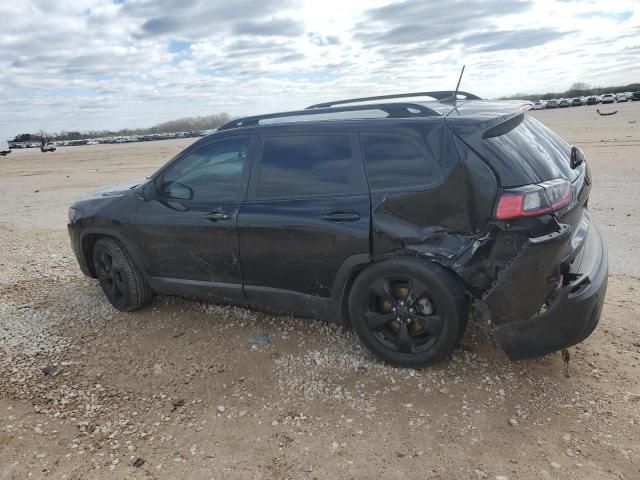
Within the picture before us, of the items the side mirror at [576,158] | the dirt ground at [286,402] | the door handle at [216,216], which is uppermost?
the side mirror at [576,158]

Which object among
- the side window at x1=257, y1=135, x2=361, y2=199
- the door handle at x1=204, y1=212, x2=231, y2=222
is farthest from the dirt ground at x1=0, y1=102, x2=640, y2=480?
the side window at x1=257, y1=135, x2=361, y2=199

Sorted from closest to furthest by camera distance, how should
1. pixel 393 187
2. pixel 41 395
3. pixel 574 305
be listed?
1. pixel 574 305
2. pixel 393 187
3. pixel 41 395

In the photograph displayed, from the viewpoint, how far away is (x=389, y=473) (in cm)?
278

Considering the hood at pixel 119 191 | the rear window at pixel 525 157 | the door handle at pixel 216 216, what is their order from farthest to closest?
the hood at pixel 119 191 → the door handle at pixel 216 216 → the rear window at pixel 525 157

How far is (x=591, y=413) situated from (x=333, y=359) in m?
1.74

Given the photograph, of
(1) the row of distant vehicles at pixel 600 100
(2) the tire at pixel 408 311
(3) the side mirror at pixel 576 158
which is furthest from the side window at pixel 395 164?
(1) the row of distant vehicles at pixel 600 100

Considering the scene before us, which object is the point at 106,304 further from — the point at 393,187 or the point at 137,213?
the point at 393,187

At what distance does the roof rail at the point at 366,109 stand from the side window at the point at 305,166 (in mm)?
358

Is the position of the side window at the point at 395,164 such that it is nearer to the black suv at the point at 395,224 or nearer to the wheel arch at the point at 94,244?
the black suv at the point at 395,224

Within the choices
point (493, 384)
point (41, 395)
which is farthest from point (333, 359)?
point (41, 395)

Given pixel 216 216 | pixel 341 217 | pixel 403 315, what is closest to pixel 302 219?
pixel 341 217

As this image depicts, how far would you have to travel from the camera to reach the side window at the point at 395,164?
3430 millimetres

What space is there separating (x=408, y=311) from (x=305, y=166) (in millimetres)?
1317

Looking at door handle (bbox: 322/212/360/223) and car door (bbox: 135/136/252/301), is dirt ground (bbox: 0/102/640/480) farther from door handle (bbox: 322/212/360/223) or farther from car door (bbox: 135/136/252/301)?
door handle (bbox: 322/212/360/223)
